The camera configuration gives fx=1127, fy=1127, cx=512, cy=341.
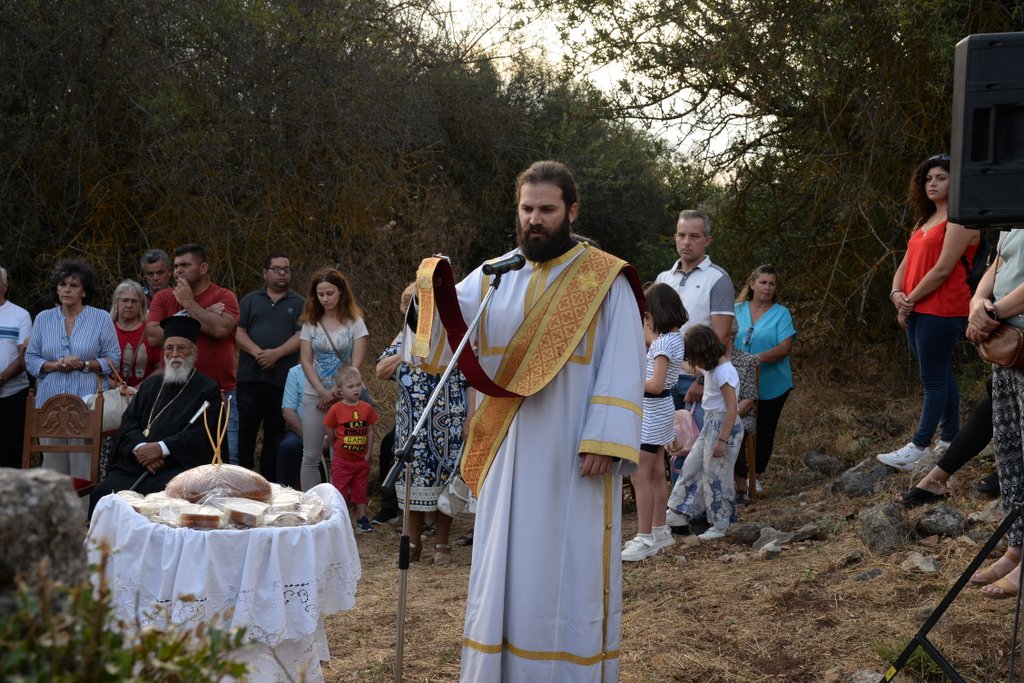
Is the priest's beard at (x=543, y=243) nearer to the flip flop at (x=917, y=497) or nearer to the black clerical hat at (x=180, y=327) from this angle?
the flip flop at (x=917, y=497)

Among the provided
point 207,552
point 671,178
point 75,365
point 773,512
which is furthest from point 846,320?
point 207,552

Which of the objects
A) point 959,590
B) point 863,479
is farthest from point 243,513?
point 863,479

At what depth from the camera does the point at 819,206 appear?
10984 millimetres

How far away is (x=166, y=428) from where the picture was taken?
7.08 m

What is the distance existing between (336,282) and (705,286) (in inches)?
108

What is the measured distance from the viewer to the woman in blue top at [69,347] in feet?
26.1

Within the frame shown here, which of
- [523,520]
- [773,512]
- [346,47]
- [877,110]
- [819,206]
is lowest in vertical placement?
[773,512]

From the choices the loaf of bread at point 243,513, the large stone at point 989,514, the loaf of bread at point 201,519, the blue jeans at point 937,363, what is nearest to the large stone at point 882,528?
the large stone at point 989,514

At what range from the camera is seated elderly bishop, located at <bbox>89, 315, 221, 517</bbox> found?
684 cm

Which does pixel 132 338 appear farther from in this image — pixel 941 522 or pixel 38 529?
pixel 38 529

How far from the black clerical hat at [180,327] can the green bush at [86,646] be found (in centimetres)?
609

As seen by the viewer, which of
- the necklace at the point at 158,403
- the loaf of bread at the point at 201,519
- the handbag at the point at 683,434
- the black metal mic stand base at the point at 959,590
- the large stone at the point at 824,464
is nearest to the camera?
the black metal mic stand base at the point at 959,590

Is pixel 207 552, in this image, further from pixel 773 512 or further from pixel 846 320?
pixel 846 320

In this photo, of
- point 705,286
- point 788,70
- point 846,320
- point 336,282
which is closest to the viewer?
point 705,286
